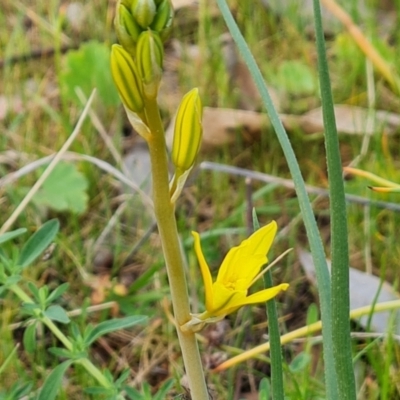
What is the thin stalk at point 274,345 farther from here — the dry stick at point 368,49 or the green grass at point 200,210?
the dry stick at point 368,49

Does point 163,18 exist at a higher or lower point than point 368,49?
higher

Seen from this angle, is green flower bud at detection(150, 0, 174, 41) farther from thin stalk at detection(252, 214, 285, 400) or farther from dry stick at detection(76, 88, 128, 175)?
dry stick at detection(76, 88, 128, 175)

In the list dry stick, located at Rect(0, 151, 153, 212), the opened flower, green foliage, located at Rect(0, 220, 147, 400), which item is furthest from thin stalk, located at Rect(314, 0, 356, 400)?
dry stick, located at Rect(0, 151, 153, 212)

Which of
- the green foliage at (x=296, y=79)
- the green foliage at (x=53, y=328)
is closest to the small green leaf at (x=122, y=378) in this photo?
the green foliage at (x=53, y=328)

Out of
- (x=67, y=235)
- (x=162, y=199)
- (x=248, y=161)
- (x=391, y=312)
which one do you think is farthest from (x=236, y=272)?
(x=248, y=161)

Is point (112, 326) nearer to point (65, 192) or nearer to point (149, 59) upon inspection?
point (149, 59)

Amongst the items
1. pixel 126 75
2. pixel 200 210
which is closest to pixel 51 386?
pixel 126 75
